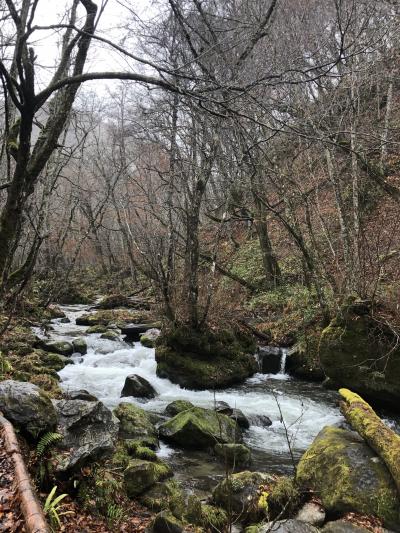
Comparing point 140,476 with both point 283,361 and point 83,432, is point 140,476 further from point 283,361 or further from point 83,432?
point 283,361

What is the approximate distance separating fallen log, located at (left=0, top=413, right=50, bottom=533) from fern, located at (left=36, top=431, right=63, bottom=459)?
1.01ft

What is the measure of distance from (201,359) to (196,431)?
3.65 metres

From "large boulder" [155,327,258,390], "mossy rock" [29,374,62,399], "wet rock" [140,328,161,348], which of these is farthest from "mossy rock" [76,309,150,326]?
"mossy rock" [29,374,62,399]

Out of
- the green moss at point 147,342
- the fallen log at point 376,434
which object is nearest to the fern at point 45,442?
the fallen log at point 376,434

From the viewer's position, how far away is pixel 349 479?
493 cm

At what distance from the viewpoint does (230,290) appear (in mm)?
15516

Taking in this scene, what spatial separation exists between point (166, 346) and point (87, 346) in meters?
3.41

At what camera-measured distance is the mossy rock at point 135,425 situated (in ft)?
22.4

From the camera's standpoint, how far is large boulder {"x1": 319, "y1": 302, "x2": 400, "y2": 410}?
8219 mm

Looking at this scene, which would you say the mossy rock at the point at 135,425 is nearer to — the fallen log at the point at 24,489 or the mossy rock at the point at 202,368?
the mossy rock at the point at 202,368

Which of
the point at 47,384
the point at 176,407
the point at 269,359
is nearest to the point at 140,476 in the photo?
the point at 176,407

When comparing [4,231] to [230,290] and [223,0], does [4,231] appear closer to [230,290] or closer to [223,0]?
[223,0]

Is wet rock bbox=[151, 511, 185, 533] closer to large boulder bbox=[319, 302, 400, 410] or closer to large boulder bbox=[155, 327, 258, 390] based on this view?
large boulder bbox=[319, 302, 400, 410]

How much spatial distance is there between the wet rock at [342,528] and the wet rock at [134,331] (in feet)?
34.6
